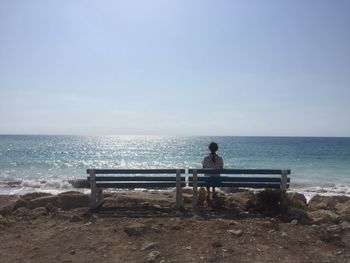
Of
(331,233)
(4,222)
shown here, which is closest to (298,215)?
(331,233)

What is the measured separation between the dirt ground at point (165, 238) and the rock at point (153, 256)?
0.02 m

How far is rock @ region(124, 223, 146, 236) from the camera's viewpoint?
780 centimetres

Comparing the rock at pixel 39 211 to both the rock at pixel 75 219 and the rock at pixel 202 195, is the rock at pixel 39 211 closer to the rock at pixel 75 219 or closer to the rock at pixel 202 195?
the rock at pixel 75 219

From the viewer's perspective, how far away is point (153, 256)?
6.62 m

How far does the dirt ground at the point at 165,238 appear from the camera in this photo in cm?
675

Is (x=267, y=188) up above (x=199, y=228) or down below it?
above

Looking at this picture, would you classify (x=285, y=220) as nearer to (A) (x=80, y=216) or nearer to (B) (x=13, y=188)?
(A) (x=80, y=216)

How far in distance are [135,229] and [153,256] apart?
1.33m

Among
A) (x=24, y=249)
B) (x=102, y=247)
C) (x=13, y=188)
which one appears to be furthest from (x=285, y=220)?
(x=13, y=188)

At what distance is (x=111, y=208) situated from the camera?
1016 centimetres

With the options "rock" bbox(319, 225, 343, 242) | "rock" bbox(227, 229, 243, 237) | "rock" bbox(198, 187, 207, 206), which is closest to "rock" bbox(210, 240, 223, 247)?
"rock" bbox(227, 229, 243, 237)

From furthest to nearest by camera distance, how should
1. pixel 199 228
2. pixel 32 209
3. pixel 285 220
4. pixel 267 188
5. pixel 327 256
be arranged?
pixel 32 209 → pixel 267 188 → pixel 285 220 → pixel 199 228 → pixel 327 256

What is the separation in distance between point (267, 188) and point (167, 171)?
254 centimetres

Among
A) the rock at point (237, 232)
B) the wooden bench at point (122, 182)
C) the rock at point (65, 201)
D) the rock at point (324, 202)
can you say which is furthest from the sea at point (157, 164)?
the rock at point (237, 232)
